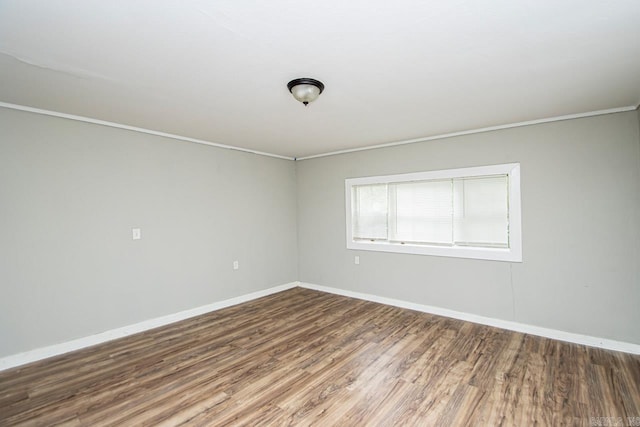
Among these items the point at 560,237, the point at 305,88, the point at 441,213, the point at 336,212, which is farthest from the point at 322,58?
the point at 336,212

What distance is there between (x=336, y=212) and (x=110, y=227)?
3120mm

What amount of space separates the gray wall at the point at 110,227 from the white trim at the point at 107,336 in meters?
0.06

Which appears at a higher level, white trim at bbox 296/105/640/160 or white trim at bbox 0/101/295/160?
white trim at bbox 0/101/295/160

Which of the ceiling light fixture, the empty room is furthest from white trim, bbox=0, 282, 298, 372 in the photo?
the ceiling light fixture

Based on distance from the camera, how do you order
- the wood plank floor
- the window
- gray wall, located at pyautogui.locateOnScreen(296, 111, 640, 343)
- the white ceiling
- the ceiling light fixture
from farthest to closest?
the window, gray wall, located at pyautogui.locateOnScreen(296, 111, 640, 343), the ceiling light fixture, the wood plank floor, the white ceiling

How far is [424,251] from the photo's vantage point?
4.18m

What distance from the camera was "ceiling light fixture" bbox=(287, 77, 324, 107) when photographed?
2.24 meters

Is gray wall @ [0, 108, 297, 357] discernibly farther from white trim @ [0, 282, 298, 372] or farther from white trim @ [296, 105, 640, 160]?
white trim @ [296, 105, 640, 160]

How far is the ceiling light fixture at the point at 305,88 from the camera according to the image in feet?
7.36

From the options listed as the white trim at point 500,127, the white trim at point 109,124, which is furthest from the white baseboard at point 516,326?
the white trim at point 109,124

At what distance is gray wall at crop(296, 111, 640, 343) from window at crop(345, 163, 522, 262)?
12 centimetres

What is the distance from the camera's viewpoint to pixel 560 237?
3.28m

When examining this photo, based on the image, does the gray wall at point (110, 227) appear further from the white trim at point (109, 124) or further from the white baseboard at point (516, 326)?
the white baseboard at point (516, 326)

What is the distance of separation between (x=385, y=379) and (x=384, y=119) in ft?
8.25
